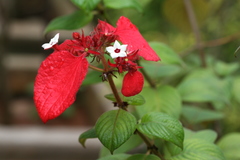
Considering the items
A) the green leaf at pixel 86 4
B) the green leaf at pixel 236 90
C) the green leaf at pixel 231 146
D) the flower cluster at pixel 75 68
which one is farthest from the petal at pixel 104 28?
the green leaf at pixel 236 90

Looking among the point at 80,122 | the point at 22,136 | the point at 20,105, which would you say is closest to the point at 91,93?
the point at 80,122

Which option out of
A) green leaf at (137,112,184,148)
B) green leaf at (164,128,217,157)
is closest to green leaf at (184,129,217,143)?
green leaf at (164,128,217,157)

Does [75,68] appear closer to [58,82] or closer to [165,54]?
[58,82]

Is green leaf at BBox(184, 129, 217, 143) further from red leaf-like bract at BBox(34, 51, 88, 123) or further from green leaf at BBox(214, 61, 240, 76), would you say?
green leaf at BBox(214, 61, 240, 76)

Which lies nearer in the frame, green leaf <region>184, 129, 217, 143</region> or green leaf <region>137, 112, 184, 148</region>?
green leaf <region>137, 112, 184, 148</region>

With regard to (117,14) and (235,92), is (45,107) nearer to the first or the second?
(235,92)

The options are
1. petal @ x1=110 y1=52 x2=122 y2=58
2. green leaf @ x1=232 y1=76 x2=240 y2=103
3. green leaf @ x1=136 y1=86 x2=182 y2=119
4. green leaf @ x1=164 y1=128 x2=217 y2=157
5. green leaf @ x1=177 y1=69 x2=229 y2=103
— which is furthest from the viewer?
green leaf @ x1=232 y1=76 x2=240 y2=103

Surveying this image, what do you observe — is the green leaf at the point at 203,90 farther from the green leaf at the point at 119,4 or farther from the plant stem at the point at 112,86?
the plant stem at the point at 112,86
